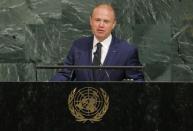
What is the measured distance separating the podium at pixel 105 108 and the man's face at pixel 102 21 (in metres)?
0.99

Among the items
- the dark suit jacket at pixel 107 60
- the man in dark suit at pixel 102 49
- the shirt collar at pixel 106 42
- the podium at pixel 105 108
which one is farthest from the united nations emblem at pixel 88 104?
the shirt collar at pixel 106 42

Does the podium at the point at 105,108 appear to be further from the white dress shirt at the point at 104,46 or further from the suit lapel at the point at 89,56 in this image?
the white dress shirt at the point at 104,46

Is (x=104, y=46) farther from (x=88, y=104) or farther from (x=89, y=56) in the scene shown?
(x=88, y=104)

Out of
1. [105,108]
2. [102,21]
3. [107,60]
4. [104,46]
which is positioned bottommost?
[105,108]

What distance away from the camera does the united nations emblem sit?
3422mm

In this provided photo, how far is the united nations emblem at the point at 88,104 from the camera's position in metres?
3.42

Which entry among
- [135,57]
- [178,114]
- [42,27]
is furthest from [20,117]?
[42,27]

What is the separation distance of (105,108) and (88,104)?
0.33 ft

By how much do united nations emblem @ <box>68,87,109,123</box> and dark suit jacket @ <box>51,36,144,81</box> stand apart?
21.3 inches

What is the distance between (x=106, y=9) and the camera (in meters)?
4.37

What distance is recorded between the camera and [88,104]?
343 centimetres

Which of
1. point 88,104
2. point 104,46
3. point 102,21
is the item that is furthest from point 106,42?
point 88,104

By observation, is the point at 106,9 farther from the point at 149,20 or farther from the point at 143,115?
the point at 149,20

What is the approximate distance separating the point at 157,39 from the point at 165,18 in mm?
257
